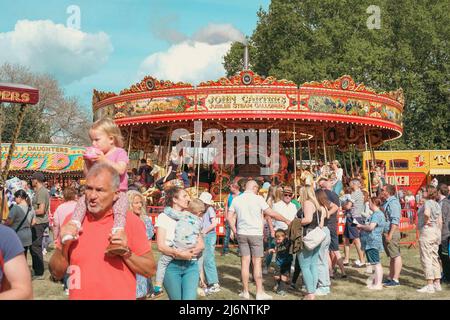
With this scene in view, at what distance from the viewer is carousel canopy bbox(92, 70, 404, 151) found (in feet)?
52.0

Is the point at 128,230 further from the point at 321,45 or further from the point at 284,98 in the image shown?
the point at 321,45

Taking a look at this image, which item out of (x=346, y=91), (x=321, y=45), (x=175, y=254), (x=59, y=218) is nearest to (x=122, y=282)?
(x=175, y=254)

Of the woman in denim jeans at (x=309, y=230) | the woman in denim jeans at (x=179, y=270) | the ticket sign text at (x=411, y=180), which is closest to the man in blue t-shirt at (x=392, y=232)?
the woman in denim jeans at (x=309, y=230)

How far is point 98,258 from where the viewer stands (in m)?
3.12

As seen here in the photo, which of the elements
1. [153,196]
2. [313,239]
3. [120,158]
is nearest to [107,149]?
[120,158]

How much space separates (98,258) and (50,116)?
5070 cm

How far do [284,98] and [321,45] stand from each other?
20721mm

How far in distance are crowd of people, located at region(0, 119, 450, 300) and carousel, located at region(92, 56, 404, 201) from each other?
2.86 meters

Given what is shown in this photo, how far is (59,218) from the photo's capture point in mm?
7188

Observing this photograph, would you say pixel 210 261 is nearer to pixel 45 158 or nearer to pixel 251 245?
pixel 251 245

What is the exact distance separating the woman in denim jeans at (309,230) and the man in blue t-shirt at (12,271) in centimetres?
553

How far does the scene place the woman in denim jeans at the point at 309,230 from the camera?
7793mm

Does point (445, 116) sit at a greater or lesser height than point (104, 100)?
greater

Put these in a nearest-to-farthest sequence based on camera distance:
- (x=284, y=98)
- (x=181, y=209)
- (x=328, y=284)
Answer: (x=181, y=209)
(x=328, y=284)
(x=284, y=98)
